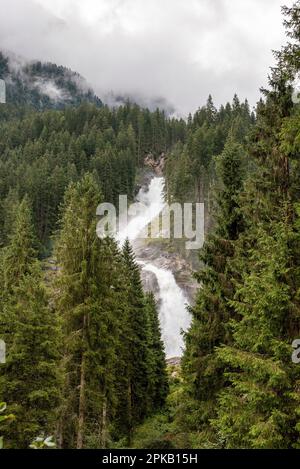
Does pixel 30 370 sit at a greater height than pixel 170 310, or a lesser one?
greater

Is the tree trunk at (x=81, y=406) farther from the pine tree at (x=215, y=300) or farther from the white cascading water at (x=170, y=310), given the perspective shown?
the white cascading water at (x=170, y=310)

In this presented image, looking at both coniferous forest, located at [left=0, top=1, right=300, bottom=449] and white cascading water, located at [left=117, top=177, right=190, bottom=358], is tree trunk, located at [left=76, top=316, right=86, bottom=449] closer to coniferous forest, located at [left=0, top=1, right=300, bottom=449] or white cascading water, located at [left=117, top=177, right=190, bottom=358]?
coniferous forest, located at [left=0, top=1, right=300, bottom=449]

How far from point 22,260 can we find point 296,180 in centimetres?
2144

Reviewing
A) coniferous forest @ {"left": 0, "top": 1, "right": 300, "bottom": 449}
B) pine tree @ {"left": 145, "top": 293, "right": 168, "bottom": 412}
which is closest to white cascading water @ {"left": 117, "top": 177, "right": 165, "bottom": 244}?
pine tree @ {"left": 145, "top": 293, "right": 168, "bottom": 412}

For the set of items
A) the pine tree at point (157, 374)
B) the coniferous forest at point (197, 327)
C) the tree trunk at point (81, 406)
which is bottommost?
the pine tree at point (157, 374)

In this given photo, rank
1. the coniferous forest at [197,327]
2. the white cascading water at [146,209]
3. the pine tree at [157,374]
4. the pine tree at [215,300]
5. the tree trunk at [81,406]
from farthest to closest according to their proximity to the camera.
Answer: the white cascading water at [146,209] → the pine tree at [157,374] → the tree trunk at [81,406] → the pine tree at [215,300] → the coniferous forest at [197,327]

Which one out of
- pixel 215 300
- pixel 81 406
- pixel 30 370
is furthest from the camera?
pixel 81 406

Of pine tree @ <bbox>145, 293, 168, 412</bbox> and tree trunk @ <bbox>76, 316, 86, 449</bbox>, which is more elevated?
tree trunk @ <bbox>76, 316, 86, 449</bbox>

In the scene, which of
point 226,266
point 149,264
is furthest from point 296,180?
point 149,264

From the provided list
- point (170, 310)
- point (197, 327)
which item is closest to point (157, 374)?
point (170, 310)

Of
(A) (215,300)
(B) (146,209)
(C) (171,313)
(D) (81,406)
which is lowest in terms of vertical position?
(C) (171,313)

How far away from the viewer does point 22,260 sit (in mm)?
28297

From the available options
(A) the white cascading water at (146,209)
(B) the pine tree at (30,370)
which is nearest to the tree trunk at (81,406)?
(B) the pine tree at (30,370)

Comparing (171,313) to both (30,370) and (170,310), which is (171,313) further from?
(30,370)
